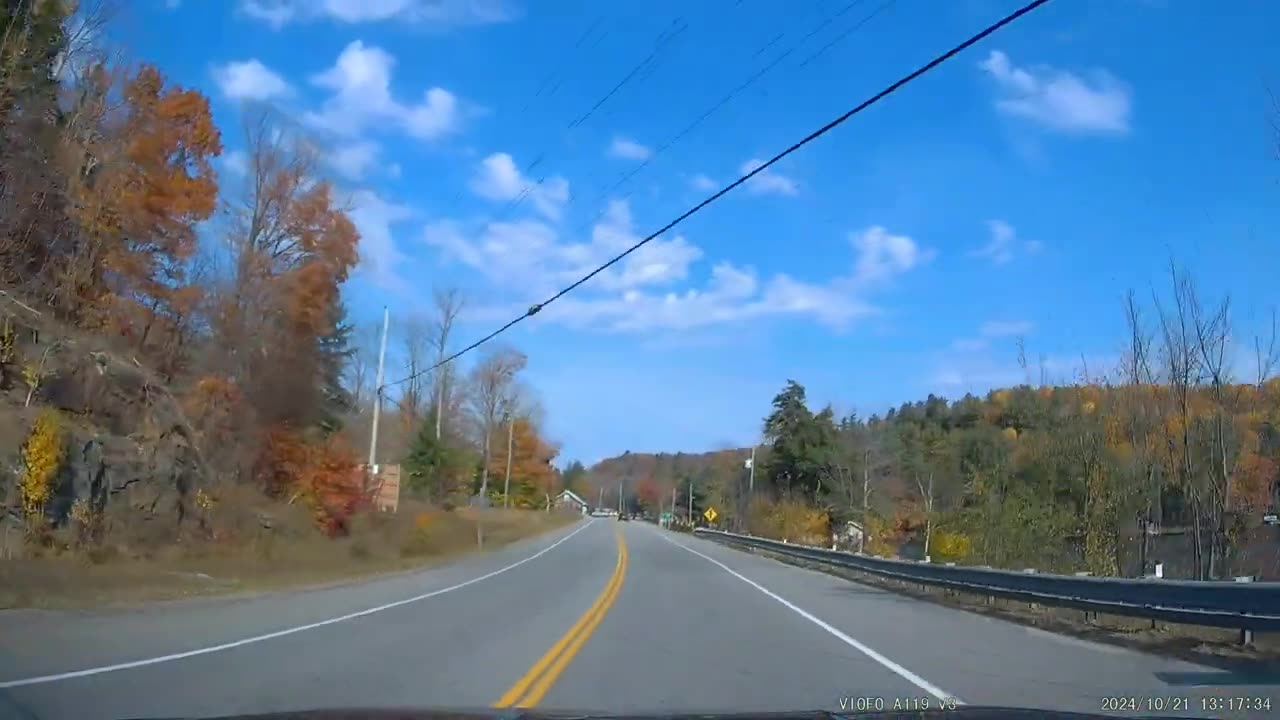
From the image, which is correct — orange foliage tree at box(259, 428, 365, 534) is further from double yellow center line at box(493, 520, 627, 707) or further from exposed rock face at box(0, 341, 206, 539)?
double yellow center line at box(493, 520, 627, 707)

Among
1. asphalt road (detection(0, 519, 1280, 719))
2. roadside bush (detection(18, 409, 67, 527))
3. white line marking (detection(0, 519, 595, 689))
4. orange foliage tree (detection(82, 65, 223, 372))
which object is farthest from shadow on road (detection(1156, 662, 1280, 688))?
orange foliage tree (detection(82, 65, 223, 372))

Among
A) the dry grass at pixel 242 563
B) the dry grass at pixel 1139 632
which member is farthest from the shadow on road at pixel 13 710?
the dry grass at pixel 1139 632

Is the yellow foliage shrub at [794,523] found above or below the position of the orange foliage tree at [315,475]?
below

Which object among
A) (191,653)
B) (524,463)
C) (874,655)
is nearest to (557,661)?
(874,655)

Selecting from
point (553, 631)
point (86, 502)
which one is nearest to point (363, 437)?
point (86, 502)

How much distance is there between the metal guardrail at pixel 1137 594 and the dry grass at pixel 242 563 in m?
15.7

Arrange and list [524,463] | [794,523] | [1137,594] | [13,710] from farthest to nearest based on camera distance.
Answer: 1. [524,463]
2. [794,523]
3. [1137,594]
4. [13,710]

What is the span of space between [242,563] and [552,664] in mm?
19768

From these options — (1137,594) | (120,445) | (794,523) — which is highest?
(120,445)

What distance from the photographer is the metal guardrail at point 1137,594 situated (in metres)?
11.6

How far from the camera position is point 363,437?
63.0 meters

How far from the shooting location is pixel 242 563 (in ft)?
92.3

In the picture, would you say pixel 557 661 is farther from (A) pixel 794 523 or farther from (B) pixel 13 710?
(A) pixel 794 523

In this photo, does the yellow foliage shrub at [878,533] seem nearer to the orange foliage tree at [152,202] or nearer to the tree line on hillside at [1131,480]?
the tree line on hillside at [1131,480]
